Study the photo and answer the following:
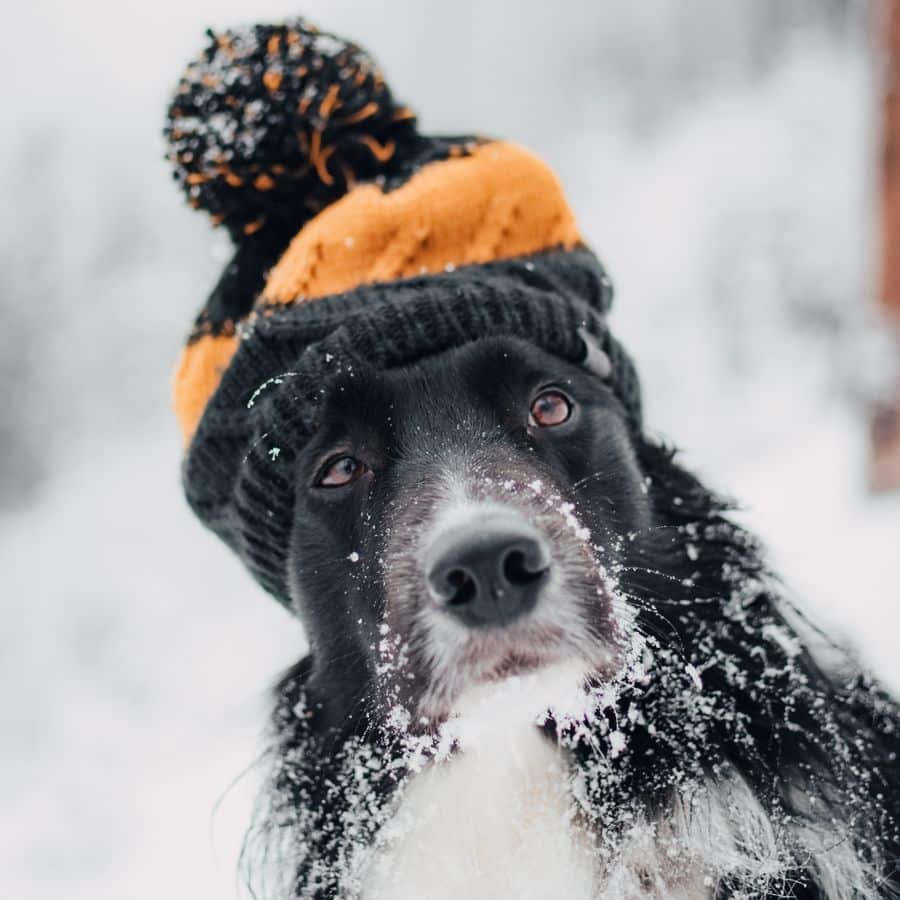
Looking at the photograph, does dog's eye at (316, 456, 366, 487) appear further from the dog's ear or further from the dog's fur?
the dog's ear

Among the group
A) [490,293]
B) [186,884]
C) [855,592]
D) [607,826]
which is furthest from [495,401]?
[855,592]

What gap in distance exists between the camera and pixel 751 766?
1.55 metres

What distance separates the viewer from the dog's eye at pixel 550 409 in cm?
157

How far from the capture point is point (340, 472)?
1.56 meters

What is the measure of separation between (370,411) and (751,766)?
0.93 m

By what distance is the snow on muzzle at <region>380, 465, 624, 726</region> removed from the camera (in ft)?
3.92

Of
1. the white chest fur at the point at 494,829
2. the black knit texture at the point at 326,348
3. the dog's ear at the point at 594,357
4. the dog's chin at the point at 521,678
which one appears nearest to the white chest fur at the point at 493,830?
the white chest fur at the point at 494,829

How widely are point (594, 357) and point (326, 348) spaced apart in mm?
527

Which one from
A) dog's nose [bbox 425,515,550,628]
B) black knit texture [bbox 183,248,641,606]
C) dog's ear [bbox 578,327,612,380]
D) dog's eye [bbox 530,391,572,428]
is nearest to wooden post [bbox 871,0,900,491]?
black knit texture [bbox 183,248,641,606]

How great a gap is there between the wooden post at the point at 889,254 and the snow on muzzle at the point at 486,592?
4.28 meters

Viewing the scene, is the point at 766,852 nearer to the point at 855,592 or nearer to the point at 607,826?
the point at 607,826

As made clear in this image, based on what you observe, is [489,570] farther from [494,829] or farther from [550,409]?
[494,829]

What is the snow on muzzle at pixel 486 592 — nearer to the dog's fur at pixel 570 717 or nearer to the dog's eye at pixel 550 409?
the dog's fur at pixel 570 717

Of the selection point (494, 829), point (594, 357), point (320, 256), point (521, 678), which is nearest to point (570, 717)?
point (521, 678)
